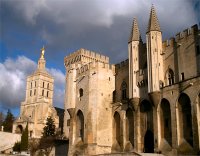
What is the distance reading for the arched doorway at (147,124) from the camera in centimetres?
3650

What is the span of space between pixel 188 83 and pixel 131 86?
908cm

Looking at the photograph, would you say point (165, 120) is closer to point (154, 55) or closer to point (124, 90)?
point (154, 55)

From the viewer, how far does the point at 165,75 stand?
118 feet

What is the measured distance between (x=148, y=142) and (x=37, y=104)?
52.4m

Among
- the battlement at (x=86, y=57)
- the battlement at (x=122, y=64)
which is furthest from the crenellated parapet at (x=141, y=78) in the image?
the battlement at (x=86, y=57)

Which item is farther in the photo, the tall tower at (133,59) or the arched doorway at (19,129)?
the arched doorway at (19,129)

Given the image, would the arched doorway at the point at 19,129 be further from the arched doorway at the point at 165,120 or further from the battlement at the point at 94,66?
the arched doorway at the point at 165,120

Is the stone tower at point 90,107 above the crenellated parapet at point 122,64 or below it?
below

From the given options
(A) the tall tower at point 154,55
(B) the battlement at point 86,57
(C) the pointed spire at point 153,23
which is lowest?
(A) the tall tower at point 154,55

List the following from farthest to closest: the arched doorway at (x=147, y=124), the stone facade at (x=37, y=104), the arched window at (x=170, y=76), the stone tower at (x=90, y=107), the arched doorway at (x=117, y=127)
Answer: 1. the stone facade at (x=37, y=104)
2. the arched doorway at (x=117, y=127)
3. the stone tower at (x=90, y=107)
4. the arched doorway at (x=147, y=124)
5. the arched window at (x=170, y=76)

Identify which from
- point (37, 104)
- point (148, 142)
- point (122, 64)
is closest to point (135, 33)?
point (122, 64)

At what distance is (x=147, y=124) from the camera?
37156mm

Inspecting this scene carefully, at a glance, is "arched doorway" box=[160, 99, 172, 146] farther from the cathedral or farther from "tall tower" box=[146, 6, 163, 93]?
"tall tower" box=[146, 6, 163, 93]

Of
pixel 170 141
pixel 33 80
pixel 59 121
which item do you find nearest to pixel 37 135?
pixel 59 121
